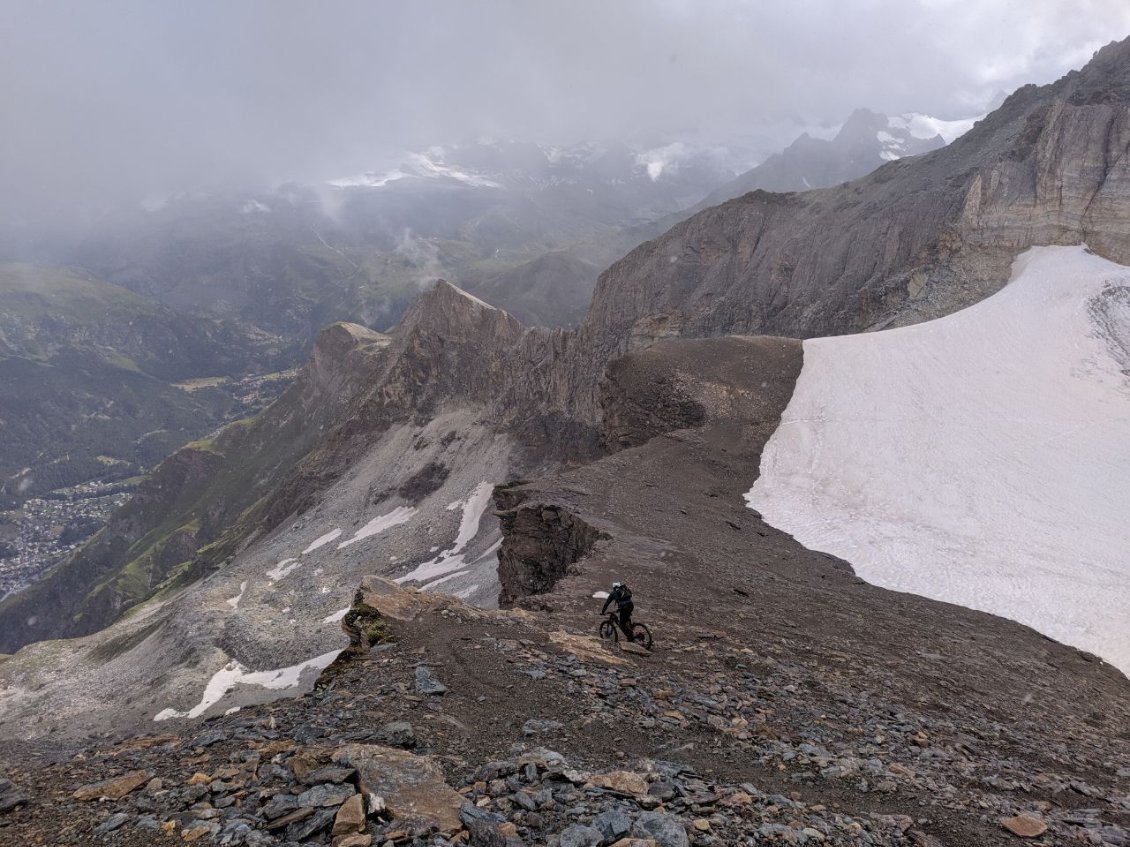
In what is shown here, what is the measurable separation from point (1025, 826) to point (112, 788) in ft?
36.5

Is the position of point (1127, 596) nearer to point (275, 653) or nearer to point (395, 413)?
point (275, 653)

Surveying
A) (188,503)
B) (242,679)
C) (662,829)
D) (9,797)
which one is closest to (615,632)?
(662,829)

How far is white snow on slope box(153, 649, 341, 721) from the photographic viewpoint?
46.6 meters

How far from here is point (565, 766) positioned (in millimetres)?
8430

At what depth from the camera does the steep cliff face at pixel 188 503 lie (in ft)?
492

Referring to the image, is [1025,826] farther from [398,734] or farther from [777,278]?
[777,278]

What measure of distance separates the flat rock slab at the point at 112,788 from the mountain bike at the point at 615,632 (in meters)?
9.28

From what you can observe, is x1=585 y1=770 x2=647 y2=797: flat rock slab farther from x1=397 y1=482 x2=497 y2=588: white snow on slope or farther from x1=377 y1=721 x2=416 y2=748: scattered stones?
x1=397 y1=482 x2=497 y2=588: white snow on slope

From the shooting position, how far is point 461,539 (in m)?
68.6

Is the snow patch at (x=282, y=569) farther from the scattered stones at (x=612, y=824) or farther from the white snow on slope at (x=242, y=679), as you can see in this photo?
the scattered stones at (x=612, y=824)

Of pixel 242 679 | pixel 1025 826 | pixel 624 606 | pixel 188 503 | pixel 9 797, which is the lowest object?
pixel 188 503

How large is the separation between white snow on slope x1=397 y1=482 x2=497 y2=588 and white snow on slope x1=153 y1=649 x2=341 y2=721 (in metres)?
11.7

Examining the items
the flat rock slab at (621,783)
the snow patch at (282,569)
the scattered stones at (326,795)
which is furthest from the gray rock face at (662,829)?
the snow patch at (282,569)

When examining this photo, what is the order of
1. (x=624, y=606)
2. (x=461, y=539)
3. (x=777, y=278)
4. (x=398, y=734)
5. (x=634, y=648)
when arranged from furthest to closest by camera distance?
1. (x=777, y=278)
2. (x=461, y=539)
3. (x=624, y=606)
4. (x=634, y=648)
5. (x=398, y=734)
